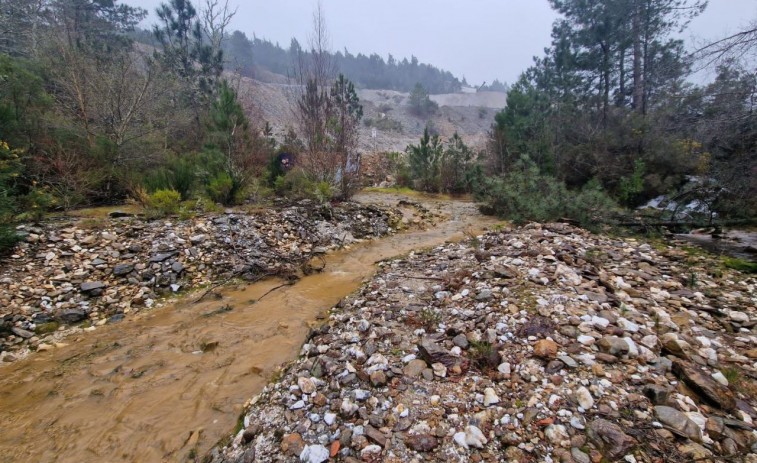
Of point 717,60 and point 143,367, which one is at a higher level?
point 717,60

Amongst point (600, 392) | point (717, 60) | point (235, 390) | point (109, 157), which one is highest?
point (717, 60)

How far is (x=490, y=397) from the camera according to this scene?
2006 millimetres

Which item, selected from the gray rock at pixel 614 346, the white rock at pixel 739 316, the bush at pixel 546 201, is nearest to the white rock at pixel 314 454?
the gray rock at pixel 614 346

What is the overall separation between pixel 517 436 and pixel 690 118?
290 inches

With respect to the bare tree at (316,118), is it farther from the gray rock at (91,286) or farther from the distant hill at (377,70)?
the distant hill at (377,70)

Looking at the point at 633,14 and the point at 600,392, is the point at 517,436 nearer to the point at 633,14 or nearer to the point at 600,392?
the point at 600,392

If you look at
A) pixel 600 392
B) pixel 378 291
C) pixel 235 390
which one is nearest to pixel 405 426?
pixel 600 392

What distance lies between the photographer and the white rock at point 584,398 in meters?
1.81

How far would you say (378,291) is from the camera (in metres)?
4.13

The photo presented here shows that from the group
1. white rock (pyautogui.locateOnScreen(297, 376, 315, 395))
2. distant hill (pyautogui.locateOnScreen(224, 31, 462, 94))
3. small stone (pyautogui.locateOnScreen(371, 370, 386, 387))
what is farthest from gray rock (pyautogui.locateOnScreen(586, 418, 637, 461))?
distant hill (pyautogui.locateOnScreen(224, 31, 462, 94))

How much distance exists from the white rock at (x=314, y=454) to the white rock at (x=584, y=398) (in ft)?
5.07

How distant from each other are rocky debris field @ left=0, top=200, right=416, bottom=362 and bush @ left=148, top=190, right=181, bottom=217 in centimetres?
38

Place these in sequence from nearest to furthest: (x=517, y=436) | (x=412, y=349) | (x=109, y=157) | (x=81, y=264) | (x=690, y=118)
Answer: (x=517, y=436) < (x=412, y=349) < (x=81, y=264) < (x=690, y=118) < (x=109, y=157)

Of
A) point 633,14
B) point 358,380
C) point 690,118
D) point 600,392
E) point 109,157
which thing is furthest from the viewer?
point 633,14
